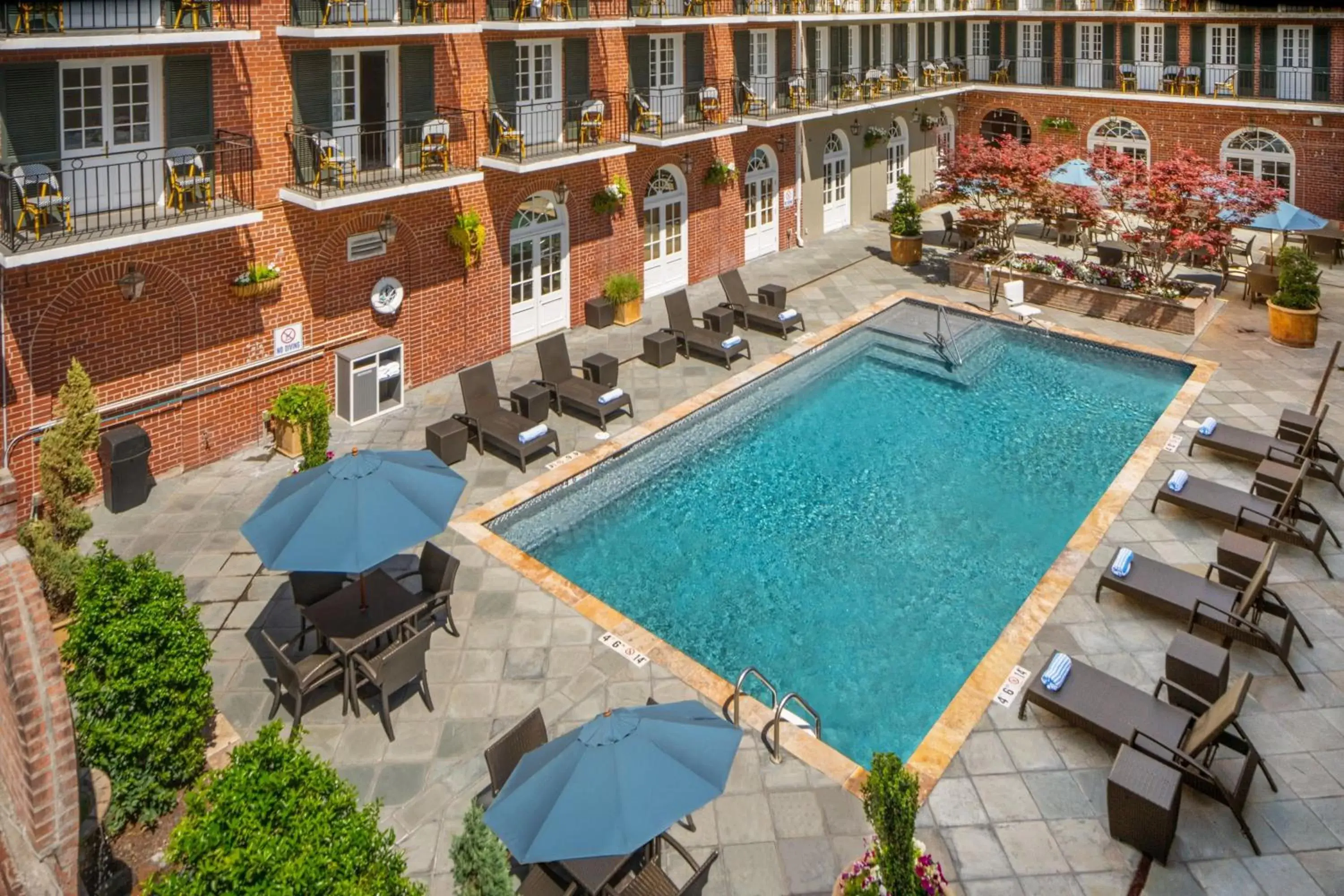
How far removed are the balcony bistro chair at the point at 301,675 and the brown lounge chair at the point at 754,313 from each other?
12.2m

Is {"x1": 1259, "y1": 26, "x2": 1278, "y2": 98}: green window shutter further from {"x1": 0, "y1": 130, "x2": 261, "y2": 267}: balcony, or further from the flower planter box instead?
{"x1": 0, "y1": 130, "x2": 261, "y2": 267}: balcony

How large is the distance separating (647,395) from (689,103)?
8864mm

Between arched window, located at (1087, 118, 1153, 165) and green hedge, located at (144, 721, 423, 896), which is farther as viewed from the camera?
arched window, located at (1087, 118, 1153, 165)

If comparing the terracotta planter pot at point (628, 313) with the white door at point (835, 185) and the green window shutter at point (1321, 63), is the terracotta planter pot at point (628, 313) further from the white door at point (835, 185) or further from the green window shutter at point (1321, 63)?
the green window shutter at point (1321, 63)

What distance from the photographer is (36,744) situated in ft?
18.5

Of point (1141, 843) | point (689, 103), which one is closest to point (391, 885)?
point (1141, 843)

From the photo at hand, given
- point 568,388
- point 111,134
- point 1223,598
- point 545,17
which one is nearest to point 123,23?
point 111,134

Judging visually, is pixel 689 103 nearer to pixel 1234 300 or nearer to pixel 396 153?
pixel 396 153

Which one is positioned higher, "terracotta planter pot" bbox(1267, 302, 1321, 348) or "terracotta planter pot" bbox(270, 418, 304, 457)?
"terracotta planter pot" bbox(1267, 302, 1321, 348)

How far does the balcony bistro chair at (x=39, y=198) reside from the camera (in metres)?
11.9

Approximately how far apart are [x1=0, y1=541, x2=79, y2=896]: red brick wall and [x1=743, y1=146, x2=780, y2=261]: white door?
2103 centimetres

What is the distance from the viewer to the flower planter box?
2017 cm

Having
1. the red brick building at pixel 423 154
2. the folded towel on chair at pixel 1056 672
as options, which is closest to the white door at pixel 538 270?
the red brick building at pixel 423 154

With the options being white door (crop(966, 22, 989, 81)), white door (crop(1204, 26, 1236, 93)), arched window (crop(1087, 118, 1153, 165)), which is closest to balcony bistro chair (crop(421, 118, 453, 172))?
arched window (crop(1087, 118, 1153, 165))
